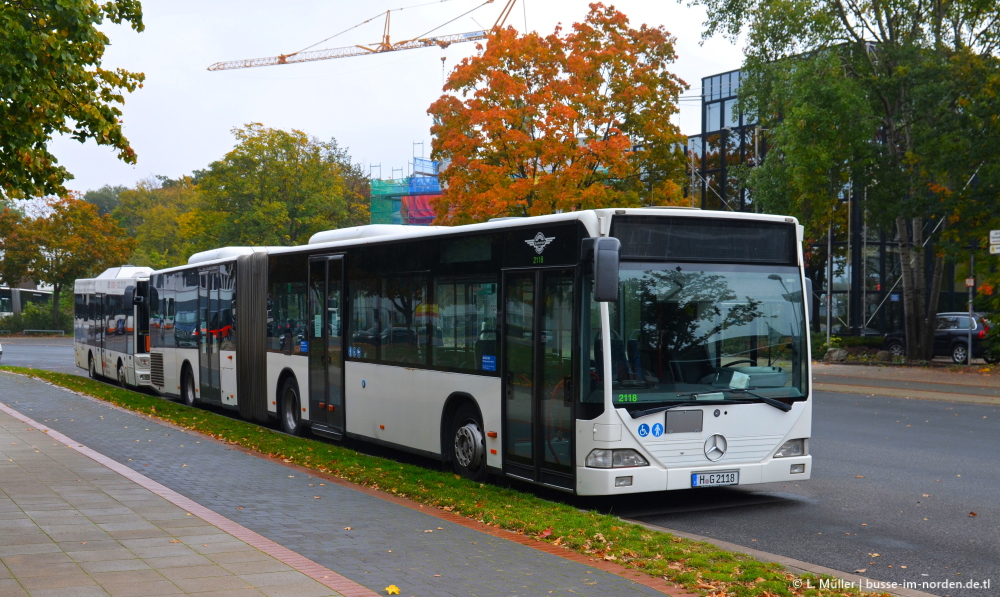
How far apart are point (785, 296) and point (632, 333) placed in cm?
179

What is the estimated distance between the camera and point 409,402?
12625 mm

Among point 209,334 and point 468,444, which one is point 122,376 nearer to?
point 209,334

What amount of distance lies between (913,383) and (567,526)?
20.7 meters

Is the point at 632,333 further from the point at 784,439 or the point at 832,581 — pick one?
the point at 832,581

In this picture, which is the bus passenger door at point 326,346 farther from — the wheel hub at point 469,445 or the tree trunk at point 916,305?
the tree trunk at point 916,305

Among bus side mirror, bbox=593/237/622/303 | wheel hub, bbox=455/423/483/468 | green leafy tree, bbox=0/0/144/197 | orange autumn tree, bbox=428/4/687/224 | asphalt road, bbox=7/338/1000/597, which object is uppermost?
orange autumn tree, bbox=428/4/687/224

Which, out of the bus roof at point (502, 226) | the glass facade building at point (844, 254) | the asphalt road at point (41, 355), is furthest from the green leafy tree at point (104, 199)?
the bus roof at point (502, 226)

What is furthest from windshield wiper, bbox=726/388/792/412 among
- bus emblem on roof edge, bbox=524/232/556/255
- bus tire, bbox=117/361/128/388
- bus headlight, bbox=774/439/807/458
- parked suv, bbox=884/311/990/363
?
parked suv, bbox=884/311/990/363

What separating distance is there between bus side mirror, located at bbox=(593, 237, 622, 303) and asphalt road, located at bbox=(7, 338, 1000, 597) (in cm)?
218

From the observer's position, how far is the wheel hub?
11.1 meters

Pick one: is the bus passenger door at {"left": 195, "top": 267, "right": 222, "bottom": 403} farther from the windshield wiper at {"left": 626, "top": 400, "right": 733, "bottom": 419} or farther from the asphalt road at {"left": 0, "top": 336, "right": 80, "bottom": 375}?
the asphalt road at {"left": 0, "top": 336, "right": 80, "bottom": 375}

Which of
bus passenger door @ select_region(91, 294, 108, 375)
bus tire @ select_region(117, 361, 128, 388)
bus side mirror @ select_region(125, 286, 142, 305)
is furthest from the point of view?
bus passenger door @ select_region(91, 294, 108, 375)

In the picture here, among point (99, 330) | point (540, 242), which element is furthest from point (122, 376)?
point (540, 242)

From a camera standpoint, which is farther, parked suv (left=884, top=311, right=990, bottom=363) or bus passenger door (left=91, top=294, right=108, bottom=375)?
parked suv (left=884, top=311, right=990, bottom=363)
